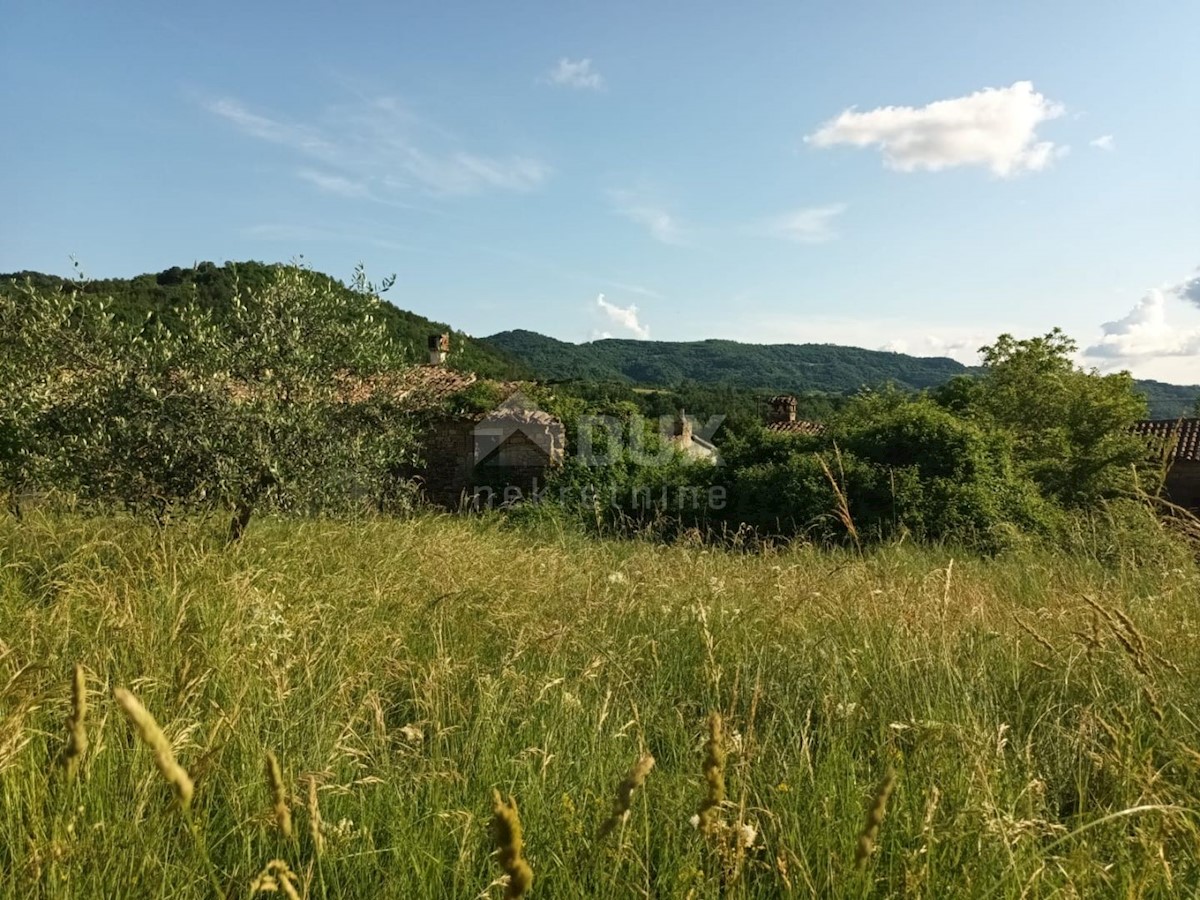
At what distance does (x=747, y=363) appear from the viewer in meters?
104

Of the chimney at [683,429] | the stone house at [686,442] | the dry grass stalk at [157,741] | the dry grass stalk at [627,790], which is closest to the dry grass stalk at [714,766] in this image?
the dry grass stalk at [627,790]

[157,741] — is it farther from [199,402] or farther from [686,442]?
[686,442]

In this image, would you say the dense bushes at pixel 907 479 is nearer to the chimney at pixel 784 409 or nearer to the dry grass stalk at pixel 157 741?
the dry grass stalk at pixel 157 741

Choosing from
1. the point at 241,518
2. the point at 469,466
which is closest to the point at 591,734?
the point at 241,518

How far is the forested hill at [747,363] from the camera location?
82.1m

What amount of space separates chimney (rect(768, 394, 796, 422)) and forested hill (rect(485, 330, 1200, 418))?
131 ft

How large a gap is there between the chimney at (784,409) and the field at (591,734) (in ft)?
107

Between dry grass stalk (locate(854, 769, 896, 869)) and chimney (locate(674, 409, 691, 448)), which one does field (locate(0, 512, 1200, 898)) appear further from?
chimney (locate(674, 409, 691, 448))

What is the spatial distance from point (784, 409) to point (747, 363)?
6875cm

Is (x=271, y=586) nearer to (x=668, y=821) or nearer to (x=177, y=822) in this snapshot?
(x=177, y=822)

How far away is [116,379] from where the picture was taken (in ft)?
19.2

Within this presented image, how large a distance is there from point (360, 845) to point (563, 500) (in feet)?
39.8

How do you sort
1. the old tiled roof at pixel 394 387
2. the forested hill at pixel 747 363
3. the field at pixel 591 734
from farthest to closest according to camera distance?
the forested hill at pixel 747 363 < the old tiled roof at pixel 394 387 < the field at pixel 591 734

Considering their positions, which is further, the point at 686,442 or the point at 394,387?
the point at 686,442
